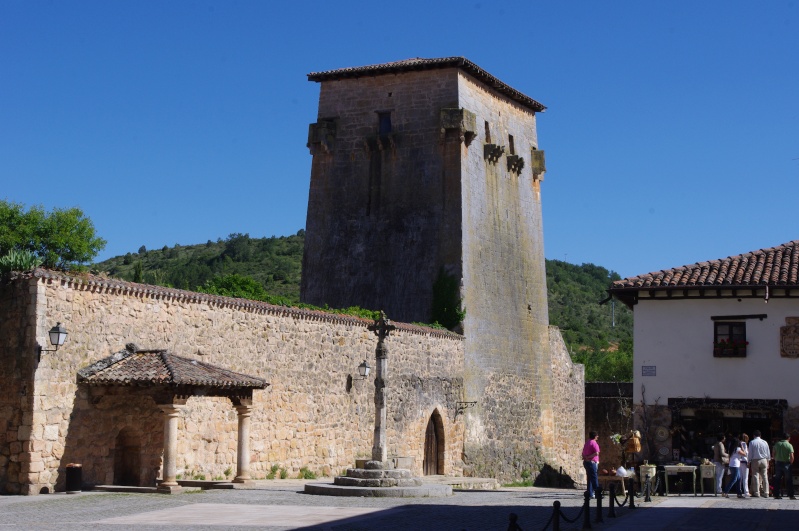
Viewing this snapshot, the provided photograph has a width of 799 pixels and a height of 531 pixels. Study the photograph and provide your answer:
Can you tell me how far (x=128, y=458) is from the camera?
21062mm

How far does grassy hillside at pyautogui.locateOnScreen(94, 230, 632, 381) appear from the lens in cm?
7225

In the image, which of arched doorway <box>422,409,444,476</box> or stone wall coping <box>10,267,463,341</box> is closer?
stone wall coping <box>10,267,463,341</box>

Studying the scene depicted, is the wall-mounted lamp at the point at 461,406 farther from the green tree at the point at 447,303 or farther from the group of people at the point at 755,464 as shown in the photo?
the group of people at the point at 755,464

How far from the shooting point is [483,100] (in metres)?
36.7

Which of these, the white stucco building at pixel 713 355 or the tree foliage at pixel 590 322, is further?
the tree foliage at pixel 590 322

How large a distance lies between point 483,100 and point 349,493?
19268 mm

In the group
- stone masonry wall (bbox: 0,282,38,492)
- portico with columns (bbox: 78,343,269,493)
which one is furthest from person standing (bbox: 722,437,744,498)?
stone masonry wall (bbox: 0,282,38,492)

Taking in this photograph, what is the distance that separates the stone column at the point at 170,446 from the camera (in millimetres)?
19719

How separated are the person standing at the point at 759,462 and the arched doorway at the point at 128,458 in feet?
41.6

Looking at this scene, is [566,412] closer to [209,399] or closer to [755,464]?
[755,464]

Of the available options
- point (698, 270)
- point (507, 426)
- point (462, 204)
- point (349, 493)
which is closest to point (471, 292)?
point (462, 204)

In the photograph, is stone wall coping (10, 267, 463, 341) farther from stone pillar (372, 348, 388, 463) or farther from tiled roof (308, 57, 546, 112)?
tiled roof (308, 57, 546, 112)

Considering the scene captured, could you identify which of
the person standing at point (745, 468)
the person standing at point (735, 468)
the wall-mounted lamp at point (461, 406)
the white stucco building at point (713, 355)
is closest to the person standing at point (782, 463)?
the person standing at point (745, 468)

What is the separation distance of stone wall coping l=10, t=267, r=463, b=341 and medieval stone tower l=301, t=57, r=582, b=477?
5.96m
